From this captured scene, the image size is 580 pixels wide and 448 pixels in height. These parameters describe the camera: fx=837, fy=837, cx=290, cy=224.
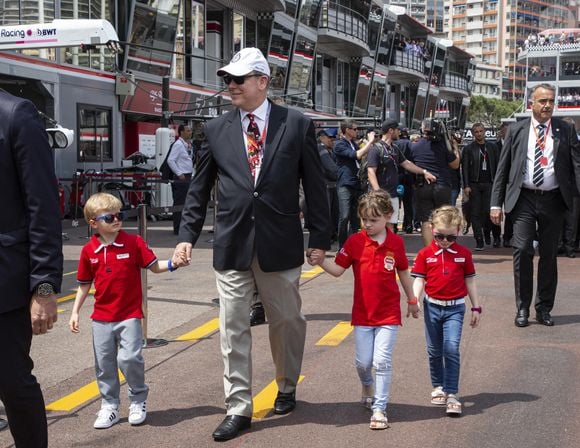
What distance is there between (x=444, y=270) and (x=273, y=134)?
1.26 m

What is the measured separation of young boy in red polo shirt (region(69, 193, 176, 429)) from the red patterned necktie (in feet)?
2.64

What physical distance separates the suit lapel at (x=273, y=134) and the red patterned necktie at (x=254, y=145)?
49 millimetres

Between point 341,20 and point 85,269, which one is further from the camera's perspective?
point 341,20

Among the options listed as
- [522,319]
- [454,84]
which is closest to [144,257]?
[522,319]

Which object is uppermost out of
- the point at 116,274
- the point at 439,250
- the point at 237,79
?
the point at 237,79

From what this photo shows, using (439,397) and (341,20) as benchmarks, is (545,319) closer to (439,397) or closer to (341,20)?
(439,397)

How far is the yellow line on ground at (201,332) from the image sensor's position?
260 inches

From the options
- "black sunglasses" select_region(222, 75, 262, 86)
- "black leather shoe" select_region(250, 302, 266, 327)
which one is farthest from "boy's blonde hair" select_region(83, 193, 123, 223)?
"black leather shoe" select_region(250, 302, 266, 327)

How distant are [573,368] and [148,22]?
21.2 meters

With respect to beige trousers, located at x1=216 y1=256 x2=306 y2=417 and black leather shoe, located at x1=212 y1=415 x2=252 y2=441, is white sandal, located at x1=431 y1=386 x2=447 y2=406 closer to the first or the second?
beige trousers, located at x1=216 y1=256 x2=306 y2=417

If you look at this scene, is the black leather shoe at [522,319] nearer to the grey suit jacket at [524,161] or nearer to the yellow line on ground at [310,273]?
the grey suit jacket at [524,161]

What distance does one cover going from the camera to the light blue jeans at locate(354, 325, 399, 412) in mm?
4441

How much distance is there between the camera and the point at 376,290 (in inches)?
180

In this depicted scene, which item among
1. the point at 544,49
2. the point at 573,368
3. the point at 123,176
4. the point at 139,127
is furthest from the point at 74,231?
the point at 544,49
